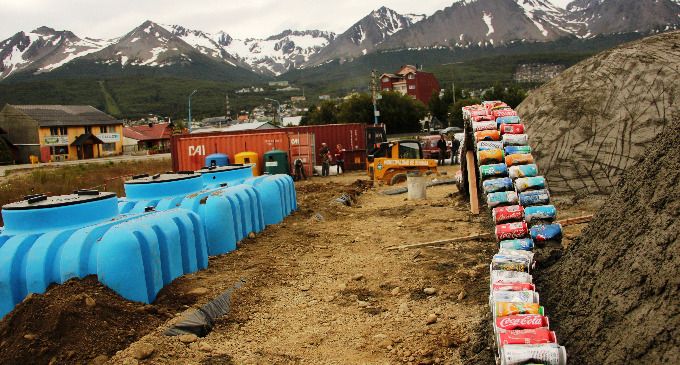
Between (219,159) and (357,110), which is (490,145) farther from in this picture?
(357,110)

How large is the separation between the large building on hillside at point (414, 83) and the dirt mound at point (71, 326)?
105275mm

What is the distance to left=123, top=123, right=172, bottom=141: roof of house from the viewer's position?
265 feet

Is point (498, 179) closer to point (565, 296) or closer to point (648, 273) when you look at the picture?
point (565, 296)

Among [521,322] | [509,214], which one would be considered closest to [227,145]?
[509,214]

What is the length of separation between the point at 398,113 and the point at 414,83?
4443 cm

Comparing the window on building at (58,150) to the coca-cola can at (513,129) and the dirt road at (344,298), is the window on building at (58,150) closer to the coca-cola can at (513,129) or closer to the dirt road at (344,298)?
the dirt road at (344,298)

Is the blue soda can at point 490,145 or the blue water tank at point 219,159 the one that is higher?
the blue soda can at point 490,145

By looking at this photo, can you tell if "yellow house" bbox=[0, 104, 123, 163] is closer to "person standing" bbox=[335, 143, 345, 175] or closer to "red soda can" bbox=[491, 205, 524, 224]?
"person standing" bbox=[335, 143, 345, 175]

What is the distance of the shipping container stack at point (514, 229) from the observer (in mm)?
5035

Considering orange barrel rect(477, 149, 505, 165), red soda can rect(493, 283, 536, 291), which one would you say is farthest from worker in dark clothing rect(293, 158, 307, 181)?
red soda can rect(493, 283, 536, 291)

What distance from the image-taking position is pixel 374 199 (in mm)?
20344

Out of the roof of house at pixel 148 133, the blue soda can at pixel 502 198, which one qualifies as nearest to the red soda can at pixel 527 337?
the blue soda can at pixel 502 198

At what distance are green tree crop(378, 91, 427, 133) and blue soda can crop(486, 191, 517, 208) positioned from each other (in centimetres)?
6078

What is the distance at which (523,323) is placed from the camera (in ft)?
17.6
